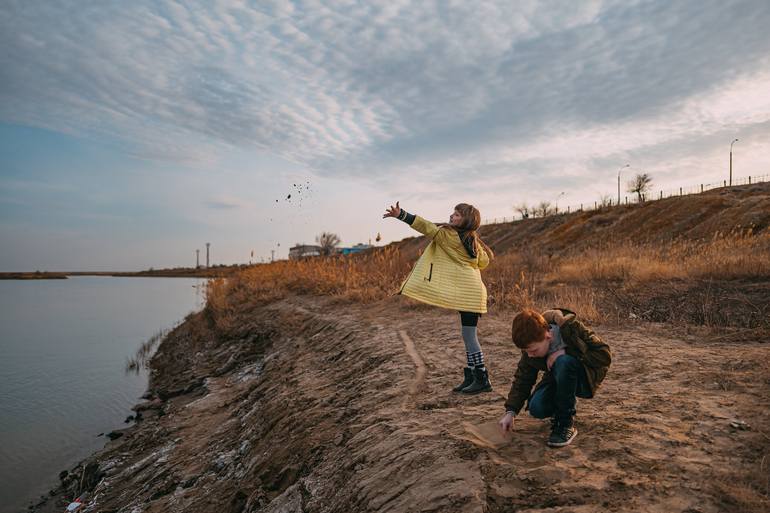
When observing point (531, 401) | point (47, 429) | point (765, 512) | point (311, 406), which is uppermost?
point (531, 401)

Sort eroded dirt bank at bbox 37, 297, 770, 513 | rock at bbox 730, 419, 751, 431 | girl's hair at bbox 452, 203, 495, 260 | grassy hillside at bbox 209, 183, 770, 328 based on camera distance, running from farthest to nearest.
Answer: grassy hillside at bbox 209, 183, 770, 328, girl's hair at bbox 452, 203, 495, 260, rock at bbox 730, 419, 751, 431, eroded dirt bank at bbox 37, 297, 770, 513

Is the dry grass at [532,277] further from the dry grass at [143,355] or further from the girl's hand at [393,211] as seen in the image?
the girl's hand at [393,211]

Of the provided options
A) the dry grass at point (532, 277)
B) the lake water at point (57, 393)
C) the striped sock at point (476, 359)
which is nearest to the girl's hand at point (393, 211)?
Answer: the striped sock at point (476, 359)

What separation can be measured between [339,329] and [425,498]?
17.8 feet

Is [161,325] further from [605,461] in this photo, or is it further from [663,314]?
[605,461]

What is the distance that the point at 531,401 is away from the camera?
309 centimetres

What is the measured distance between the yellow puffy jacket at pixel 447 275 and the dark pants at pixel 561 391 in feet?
4.43

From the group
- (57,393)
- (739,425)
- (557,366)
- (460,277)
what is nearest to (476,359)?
(460,277)

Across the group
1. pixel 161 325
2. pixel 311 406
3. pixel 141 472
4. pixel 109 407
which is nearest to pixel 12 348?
pixel 161 325

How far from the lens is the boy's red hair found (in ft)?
9.59

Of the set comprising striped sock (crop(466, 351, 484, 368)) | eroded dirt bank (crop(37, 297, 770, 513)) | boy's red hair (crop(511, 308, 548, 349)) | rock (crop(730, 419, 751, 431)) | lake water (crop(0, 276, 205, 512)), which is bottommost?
lake water (crop(0, 276, 205, 512))

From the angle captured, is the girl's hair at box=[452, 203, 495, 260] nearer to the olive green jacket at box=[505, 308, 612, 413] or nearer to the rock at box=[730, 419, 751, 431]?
the olive green jacket at box=[505, 308, 612, 413]

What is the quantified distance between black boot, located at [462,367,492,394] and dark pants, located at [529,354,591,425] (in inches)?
47.8

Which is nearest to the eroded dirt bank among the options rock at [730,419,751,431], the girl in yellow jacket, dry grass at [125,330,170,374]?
rock at [730,419,751,431]
